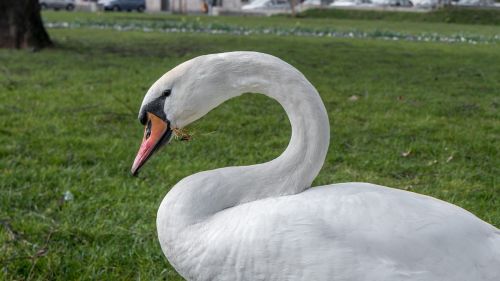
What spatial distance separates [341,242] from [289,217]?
0.18 metres

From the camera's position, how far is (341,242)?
1.96 meters

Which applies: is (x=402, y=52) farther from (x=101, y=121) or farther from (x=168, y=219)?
(x=168, y=219)

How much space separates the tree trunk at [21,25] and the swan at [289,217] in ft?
29.8

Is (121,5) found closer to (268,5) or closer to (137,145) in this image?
(268,5)

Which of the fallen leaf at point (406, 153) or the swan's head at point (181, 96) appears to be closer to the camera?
the swan's head at point (181, 96)

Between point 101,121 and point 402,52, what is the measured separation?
8.05 meters

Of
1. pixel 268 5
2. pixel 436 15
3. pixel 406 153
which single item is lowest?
pixel 268 5

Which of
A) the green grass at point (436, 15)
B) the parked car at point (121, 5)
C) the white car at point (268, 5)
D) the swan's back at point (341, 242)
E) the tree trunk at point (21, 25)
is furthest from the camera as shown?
the white car at point (268, 5)

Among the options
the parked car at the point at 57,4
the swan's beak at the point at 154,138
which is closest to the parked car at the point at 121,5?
the parked car at the point at 57,4

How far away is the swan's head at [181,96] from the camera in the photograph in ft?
7.18

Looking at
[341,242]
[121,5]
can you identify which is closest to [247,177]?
[341,242]

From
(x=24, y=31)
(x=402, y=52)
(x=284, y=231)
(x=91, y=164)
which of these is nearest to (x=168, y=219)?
(x=284, y=231)

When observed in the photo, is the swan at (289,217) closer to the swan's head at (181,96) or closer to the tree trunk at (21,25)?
the swan's head at (181,96)

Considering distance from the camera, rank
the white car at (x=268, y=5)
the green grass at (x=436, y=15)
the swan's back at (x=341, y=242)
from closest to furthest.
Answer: the swan's back at (x=341, y=242) → the green grass at (x=436, y=15) → the white car at (x=268, y=5)
